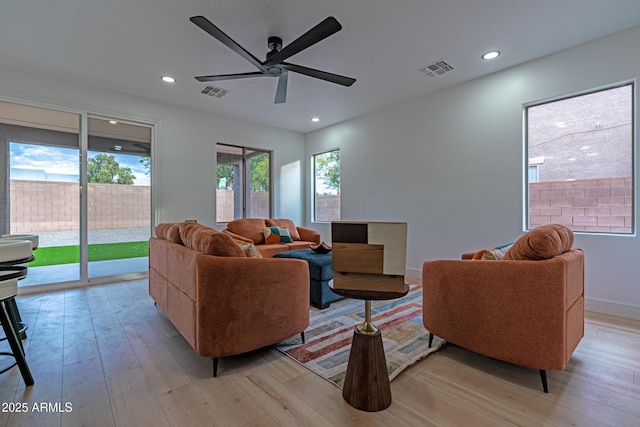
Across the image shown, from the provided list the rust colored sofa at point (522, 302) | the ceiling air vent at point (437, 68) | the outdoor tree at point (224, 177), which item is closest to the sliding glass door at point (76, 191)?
the outdoor tree at point (224, 177)

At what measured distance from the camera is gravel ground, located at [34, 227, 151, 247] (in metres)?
3.86

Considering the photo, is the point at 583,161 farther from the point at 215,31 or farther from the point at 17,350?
the point at 17,350

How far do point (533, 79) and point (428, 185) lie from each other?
1.70 metres

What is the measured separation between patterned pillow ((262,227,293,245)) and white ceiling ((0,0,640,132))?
220cm

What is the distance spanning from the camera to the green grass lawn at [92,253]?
392cm

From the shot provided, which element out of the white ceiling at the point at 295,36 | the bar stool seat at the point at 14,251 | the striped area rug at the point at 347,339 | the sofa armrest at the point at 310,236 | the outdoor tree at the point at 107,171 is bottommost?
the striped area rug at the point at 347,339

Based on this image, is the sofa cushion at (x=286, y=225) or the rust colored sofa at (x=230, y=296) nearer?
the rust colored sofa at (x=230, y=296)

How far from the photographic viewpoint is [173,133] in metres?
4.68

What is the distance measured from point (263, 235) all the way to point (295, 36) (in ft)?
9.85

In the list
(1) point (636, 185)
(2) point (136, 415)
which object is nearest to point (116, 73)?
(2) point (136, 415)

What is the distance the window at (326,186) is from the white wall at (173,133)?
1.08 metres

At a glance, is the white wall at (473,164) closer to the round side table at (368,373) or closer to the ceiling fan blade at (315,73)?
the ceiling fan blade at (315,73)

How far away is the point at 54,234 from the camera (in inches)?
153

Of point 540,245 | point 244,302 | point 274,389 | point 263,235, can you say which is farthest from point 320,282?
point 263,235
